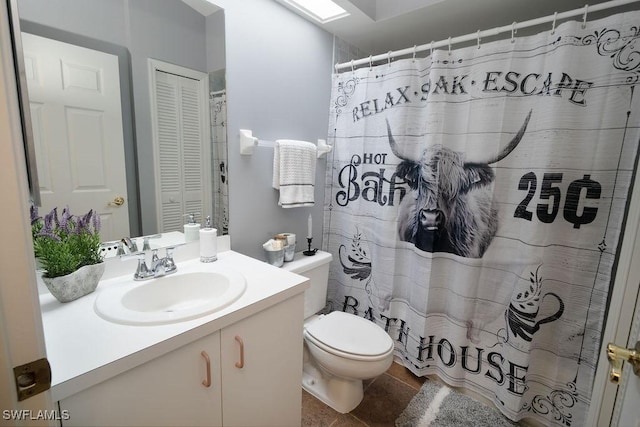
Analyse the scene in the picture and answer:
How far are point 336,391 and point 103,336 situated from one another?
121 cm

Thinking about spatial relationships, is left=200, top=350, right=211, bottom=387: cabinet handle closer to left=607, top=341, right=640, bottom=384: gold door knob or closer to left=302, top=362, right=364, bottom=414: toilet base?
left=302, top=362, right=364, bottom=414: toilet base

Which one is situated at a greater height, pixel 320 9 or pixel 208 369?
pixel 320 9

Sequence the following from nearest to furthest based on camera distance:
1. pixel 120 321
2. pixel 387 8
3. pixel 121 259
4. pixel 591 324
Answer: pixel 120 321 < pixel 121 259 < pixel 591 324 < pixel 387 8

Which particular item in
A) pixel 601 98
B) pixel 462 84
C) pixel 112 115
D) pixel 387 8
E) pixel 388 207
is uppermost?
pixel 387 8

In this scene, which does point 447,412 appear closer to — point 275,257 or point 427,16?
point 275,257

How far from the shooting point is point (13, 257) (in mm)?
427

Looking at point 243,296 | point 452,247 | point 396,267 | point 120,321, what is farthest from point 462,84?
point 120,321

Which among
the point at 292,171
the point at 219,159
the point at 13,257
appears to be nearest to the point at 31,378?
the point at 13,257

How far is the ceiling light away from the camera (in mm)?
1568

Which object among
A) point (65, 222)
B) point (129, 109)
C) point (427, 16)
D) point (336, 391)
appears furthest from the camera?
point (427, 16)

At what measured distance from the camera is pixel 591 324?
50.4 inches

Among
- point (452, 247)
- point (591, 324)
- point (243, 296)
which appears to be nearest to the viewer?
point (243, 296)

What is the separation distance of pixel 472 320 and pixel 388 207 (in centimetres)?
77

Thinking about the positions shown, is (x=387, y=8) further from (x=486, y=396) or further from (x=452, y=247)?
(x=486, y=396)
